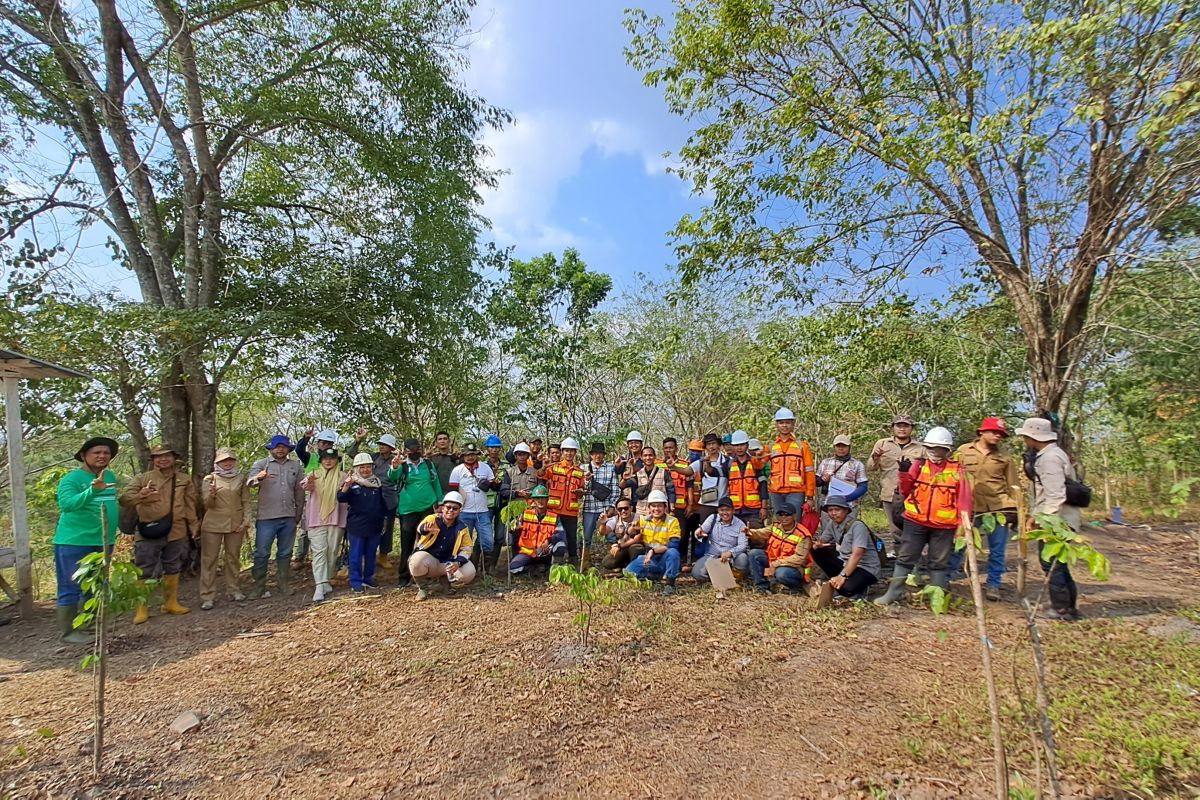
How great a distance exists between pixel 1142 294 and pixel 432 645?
9188 millimetres

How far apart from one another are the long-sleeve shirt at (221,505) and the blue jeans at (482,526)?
236cm

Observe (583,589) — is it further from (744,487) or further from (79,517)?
(79,517)

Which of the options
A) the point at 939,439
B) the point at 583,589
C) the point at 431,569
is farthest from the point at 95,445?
the point at 939,439

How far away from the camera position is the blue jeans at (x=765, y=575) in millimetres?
6051

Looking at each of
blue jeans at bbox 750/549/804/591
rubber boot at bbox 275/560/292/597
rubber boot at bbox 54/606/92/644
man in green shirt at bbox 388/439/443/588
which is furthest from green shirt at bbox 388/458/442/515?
blue jeans at bbox 750/549/804/591

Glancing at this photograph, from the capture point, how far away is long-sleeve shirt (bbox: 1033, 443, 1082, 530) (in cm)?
484

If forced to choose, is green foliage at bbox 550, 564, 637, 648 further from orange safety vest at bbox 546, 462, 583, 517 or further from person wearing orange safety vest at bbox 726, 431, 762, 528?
person wearing orange safety vest at bbox 726, 431, 762, 528

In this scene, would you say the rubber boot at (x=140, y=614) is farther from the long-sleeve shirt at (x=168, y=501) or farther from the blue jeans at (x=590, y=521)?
the blue jeans at (x=590, y=521)

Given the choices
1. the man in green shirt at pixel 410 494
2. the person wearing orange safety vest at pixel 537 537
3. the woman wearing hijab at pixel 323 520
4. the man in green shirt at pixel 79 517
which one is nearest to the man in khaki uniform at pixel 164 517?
the man in green shirt at pixel 79 517

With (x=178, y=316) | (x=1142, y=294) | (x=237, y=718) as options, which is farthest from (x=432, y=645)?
(x=1142, y=294)

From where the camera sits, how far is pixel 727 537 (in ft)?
21.6

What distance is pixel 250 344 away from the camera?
25.9ft

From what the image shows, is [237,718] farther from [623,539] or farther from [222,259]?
[222,259]

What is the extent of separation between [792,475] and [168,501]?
21.8 feet
